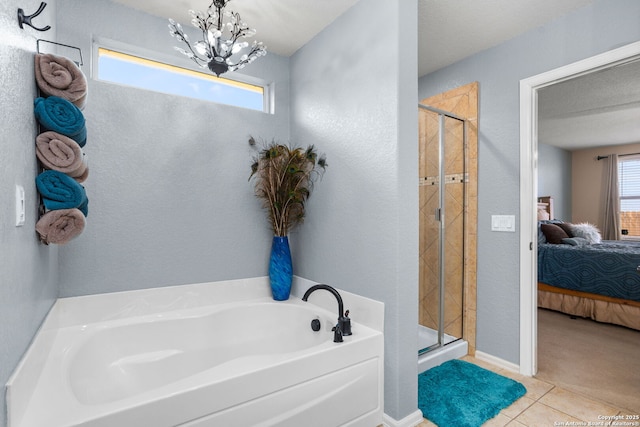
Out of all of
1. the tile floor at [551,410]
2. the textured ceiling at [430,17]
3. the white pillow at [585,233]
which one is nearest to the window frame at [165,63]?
the textured ceiling at [430,17]

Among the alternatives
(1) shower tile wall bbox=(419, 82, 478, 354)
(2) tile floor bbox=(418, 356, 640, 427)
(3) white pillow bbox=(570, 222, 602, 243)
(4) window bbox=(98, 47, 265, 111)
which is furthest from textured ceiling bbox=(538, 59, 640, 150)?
(4) window bbox=(98, 47, 265, 111)

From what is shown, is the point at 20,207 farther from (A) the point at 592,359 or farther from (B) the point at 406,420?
(A) the point at 592,359

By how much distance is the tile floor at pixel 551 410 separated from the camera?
6.16 feet

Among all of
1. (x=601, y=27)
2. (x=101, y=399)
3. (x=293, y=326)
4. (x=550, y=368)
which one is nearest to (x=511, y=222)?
(x=550, y=368)

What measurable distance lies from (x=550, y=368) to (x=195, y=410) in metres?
2.57

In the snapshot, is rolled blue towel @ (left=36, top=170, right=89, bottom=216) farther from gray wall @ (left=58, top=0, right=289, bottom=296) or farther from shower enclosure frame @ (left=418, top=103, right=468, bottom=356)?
shower enclosure frame @ (left=418, top=103, right=468, bottom=356)

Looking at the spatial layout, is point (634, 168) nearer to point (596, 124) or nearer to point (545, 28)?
point (596, 124)

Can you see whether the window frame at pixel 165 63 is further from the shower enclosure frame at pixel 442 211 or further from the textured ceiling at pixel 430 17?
the shower enclosure frame at pixel 442 211

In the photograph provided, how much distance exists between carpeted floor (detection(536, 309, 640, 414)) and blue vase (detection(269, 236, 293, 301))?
77.2 inches

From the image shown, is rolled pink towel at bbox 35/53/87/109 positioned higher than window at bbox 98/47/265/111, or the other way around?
window at bbox 98/47/265/111

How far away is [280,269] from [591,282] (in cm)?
337

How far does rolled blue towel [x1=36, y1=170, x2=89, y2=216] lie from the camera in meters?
1.34

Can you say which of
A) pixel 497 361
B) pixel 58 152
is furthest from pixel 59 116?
pixel 497 361

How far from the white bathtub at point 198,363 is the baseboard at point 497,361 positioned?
127cm
